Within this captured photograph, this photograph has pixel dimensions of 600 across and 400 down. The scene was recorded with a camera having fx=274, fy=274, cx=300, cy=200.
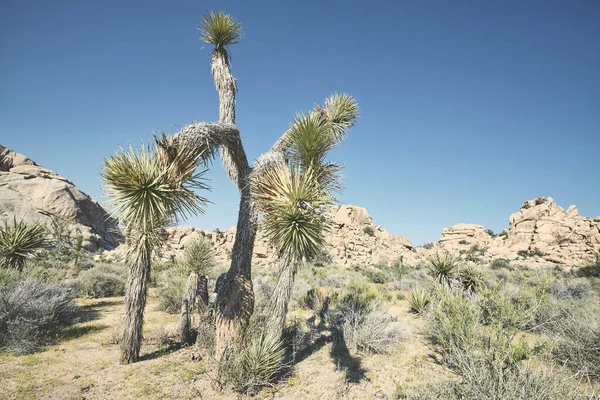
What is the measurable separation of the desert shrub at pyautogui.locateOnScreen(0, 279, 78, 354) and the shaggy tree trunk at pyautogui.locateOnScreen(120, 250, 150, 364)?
7.28 ft

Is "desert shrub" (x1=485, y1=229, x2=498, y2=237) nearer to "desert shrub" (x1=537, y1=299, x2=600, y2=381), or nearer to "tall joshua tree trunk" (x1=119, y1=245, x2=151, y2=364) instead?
"desert shrub" (x1=537, y1=299, x2=600, y2=381)

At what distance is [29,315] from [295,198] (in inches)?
276

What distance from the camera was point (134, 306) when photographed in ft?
16.8

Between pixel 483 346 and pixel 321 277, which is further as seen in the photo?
pixel 321 277

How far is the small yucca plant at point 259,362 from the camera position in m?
4.50

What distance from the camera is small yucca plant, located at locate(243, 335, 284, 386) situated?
177 inches

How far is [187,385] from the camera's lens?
4.52 m

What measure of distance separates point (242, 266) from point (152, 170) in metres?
2.25

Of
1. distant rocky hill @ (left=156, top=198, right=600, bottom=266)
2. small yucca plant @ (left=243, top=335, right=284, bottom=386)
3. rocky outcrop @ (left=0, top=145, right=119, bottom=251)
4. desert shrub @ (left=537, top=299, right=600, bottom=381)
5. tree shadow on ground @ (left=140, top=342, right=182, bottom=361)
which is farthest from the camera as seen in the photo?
rocky outcrop @ (left=0, top=145, right=119, bottom=251)

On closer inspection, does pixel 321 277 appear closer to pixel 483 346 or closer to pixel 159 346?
pixel 159 346

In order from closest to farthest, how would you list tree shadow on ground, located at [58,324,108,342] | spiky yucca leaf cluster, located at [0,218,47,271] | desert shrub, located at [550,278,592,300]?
tree shadow on ground, located at [58,324,108,342] < spiky yucca leaf cluster, located at [0,218,47,271] < desert shrub, located at [550,278,592,300]

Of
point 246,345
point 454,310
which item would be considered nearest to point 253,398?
point 246,345

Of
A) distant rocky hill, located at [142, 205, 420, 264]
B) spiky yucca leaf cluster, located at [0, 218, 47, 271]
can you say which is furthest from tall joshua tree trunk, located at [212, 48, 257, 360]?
distant rocky hill, located at [142, 205, 420, 264]

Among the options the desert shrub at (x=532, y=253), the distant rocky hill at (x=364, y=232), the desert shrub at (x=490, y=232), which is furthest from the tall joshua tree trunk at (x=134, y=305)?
the desert shrub at (x=490, y=232)
